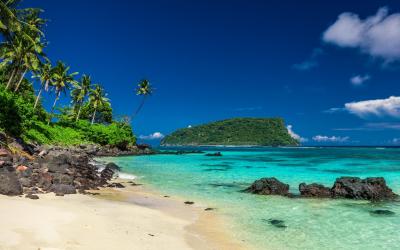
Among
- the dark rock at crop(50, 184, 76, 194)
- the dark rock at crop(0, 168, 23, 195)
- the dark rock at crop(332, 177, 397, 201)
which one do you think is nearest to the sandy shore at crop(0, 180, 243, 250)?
the dark rock at crop(50, 184, 76, 194)

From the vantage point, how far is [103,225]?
13609mm

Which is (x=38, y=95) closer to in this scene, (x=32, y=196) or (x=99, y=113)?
(x=99, y=113)

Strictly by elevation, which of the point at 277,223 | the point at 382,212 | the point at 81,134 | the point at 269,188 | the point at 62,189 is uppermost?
the point at 81,134

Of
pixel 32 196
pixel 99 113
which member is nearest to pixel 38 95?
pixel 99 113

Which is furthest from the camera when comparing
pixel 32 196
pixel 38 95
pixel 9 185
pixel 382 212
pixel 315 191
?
pixel 38 95

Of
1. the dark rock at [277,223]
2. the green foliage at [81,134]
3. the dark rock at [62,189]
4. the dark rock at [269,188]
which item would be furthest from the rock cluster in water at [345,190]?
the green foliage at [81,134]

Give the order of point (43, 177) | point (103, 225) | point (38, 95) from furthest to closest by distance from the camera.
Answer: point (38, 95) < point (43, 177) < point (103, 225)

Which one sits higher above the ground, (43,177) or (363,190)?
(43,177)

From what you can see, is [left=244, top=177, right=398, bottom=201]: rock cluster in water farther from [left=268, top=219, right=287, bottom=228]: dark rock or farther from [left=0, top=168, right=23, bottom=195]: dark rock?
[left=0, top=168, right=23, bottom=195]: dark rock

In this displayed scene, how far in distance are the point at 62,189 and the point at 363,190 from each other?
17886mm

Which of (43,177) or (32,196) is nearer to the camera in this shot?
(32,196)

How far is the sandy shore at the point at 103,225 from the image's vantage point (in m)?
10.9

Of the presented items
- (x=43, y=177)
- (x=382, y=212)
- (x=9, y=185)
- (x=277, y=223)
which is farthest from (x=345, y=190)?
(x=9, y=185)

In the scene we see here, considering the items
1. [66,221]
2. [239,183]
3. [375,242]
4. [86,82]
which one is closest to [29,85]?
[86,82]
